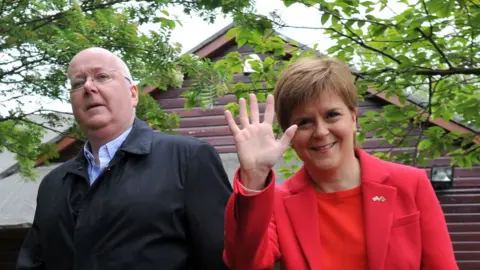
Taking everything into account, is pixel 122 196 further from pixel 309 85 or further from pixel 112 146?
A: pixel 309 85

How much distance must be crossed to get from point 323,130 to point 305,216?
1.00 feet

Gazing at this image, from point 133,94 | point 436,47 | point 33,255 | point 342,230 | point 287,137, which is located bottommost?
point 33,255

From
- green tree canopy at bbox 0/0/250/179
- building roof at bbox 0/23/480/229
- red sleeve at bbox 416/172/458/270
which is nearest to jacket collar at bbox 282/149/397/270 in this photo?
red sleeve at bbox 416/172/458/270

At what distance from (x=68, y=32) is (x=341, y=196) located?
288 centimetres

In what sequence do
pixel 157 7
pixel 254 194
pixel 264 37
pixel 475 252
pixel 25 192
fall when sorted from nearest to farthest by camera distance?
pixel 254 194, pixel 157 7, pixel 264 37, pixel 25 192, pixel 475 252

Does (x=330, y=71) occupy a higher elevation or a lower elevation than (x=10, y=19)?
lower

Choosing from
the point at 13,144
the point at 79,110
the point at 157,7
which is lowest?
the point at 13,144

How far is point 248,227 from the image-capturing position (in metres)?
2.18

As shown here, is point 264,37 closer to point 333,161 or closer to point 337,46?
point 337,46

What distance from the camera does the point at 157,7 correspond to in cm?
531

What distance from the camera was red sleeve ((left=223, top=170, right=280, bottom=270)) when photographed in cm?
215

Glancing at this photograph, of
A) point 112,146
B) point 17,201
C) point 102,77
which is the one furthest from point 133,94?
point 17,201

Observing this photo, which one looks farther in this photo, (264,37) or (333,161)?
(264,37)

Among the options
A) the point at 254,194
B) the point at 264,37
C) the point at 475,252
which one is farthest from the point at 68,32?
the point at 475,252
